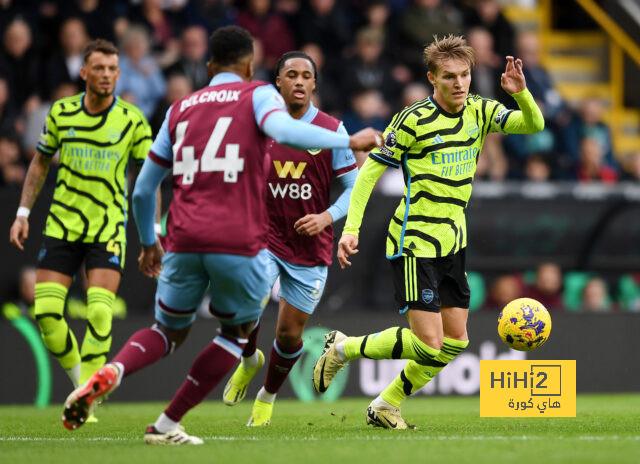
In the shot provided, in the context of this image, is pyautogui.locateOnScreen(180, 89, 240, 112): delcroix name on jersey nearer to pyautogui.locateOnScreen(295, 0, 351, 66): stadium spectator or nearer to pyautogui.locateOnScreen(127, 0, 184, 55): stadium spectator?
pyautogui.locateOnScreen(127, 0, 184, 55): stadium spectator

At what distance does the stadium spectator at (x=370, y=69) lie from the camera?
1461 cm

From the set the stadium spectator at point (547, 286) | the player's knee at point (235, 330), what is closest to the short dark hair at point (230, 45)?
the player's knee at point (235, 330)

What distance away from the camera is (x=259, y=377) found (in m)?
11.7

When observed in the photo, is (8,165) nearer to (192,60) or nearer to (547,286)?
(192,60)

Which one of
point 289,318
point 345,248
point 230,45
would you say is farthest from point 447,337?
point 230,45

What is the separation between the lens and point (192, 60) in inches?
520

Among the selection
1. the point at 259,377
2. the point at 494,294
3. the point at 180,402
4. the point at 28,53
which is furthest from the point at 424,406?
the point at 28,53

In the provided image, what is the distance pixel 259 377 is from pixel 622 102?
31.8 ft

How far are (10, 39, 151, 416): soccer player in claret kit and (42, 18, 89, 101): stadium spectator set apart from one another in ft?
14.9

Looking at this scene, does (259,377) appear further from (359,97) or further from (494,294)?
(359,97)

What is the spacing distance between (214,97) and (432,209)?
200 centimetres

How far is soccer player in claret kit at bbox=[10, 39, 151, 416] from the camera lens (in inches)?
314

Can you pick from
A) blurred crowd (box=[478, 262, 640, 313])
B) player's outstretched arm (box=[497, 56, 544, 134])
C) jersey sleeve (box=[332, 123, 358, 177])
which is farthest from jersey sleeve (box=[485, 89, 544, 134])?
blurred crowd (box=[478, 262, 640, 313])

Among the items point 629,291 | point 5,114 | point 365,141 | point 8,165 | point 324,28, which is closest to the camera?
point 365,141
